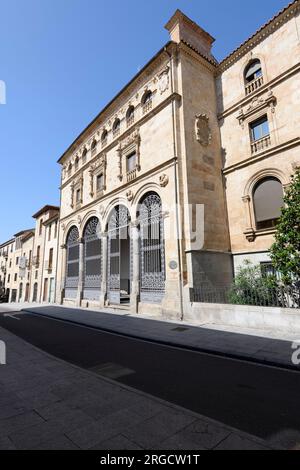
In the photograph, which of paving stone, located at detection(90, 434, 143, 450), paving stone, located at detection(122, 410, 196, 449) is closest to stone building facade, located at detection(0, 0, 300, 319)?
paving stone, located at detection(122, 410, 196, 449)

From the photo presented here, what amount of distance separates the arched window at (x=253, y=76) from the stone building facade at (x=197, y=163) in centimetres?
5

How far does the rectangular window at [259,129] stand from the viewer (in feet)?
41.1

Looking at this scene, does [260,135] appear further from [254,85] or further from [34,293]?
[34,293]

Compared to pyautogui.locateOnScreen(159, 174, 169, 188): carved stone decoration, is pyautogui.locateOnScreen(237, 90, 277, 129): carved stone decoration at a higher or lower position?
higher

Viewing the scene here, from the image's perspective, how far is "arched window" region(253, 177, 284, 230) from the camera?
11445mm

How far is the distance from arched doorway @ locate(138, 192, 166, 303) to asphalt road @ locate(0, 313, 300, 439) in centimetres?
498

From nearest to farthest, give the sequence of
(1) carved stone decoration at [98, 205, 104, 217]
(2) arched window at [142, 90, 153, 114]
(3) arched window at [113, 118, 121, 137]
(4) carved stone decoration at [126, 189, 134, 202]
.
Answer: (4) carved stone decoration at [126, 189, 134, 202] → (2) arched window at [142, 90, 153, 114] → (1) carved stone decoration at [98, 205, 104, 217] → (3) arched window at [113, 118, 121, 137]

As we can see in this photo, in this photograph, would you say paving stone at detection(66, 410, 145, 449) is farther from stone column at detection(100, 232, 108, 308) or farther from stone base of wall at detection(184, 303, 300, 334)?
stone column at detection(100, 232, 108, 308)

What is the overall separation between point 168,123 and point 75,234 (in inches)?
484

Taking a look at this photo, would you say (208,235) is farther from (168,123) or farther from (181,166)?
(168,123)

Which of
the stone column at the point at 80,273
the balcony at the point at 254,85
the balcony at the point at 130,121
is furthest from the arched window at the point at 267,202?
the stone column at the point at 80,273

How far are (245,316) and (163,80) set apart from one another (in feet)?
41.7

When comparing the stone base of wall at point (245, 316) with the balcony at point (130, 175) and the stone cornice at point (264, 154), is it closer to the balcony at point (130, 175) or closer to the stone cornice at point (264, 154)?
the stone cornice at point (264, 154)
